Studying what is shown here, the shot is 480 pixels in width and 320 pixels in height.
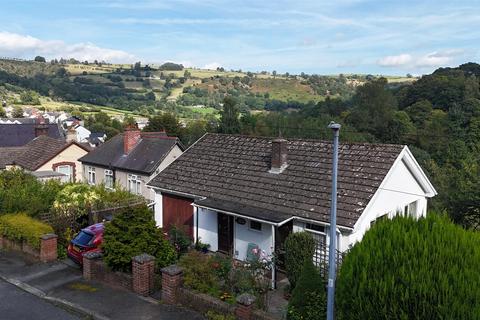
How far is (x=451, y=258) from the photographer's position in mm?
7363

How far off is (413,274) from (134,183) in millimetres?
29860

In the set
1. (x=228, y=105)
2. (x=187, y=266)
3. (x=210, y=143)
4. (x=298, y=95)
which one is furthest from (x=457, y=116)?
(x=298, y=95)

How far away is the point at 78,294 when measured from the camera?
14.1 metres

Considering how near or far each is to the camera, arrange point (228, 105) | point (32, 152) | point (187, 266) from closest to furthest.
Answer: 1. point (187, 266)
2. point (32, 152)
3. point (228, 105)

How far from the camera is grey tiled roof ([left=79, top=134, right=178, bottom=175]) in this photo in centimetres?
3450

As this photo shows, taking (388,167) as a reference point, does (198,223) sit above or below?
below

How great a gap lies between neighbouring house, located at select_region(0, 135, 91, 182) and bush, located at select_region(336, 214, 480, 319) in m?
31.6

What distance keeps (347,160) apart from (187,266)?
8105mm

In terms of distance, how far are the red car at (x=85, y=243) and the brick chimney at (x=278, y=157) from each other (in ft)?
24.1

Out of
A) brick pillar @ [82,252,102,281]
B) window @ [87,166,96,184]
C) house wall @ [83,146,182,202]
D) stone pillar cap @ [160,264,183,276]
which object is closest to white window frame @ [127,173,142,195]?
house wall @ [83,146,182,202]

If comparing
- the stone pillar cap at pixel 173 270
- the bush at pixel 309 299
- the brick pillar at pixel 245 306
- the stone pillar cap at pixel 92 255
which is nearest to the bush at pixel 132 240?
the stone pillar cap at pixel 92 255

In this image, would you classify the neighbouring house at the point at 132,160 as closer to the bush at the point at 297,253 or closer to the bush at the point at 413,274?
the bush at the point at 297,253

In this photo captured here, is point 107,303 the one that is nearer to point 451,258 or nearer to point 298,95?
point 451,258

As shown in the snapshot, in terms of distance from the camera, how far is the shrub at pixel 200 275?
1287 centimetres
